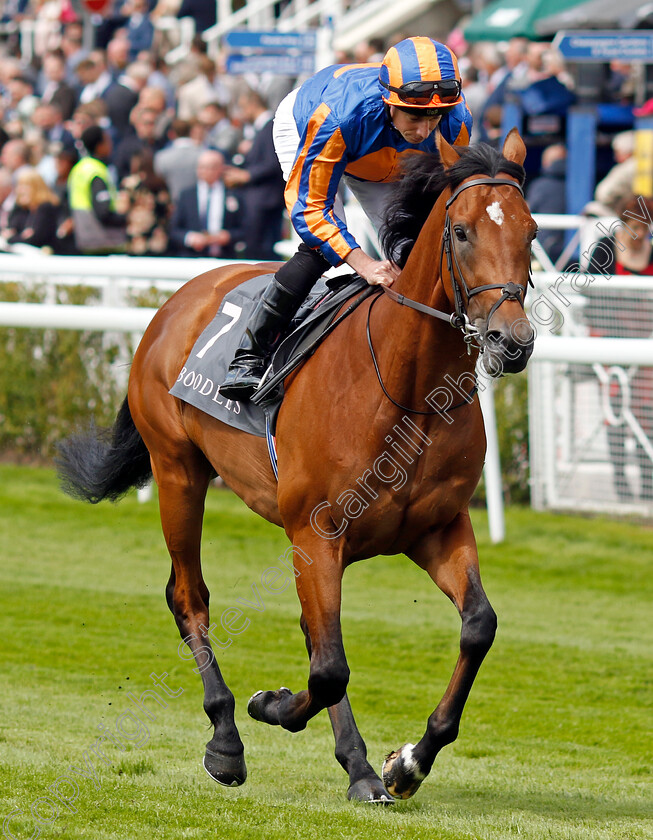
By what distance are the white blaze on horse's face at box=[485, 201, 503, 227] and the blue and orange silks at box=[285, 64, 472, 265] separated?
1.79 feet

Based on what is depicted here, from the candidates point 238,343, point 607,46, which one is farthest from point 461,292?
point 607,46

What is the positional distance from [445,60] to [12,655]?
10.6ft

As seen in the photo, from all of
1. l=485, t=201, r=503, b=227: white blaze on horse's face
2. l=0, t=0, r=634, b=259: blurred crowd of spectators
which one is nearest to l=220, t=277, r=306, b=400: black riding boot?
l=485, t=201, r=503, b=227: white blaze on horse's face

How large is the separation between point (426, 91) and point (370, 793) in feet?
6.64

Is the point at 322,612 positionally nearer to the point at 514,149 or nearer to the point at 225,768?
the point at 225,768

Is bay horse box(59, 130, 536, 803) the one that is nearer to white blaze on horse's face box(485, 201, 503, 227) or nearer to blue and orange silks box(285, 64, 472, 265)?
white blaze on horse's face box(485, 201, 503, 227)

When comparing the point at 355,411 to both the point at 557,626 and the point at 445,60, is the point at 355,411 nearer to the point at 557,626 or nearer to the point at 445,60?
the point at 445,60

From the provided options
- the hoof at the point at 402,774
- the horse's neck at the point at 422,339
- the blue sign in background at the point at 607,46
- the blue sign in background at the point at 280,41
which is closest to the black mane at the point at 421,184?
the horse's neck at the point at 422,339

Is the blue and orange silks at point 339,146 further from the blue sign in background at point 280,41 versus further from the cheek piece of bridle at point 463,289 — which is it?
the blue sign in background at point 280,41

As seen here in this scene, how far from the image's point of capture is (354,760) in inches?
164

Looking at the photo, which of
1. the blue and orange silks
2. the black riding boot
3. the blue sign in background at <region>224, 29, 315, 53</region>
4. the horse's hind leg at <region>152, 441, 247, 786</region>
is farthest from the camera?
the blue sign in background at <region>224, 29, 315, 53</region>

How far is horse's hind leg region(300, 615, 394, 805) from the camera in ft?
13.3

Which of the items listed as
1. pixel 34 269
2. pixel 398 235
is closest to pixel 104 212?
pixel 34 269

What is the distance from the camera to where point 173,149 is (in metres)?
12.0
